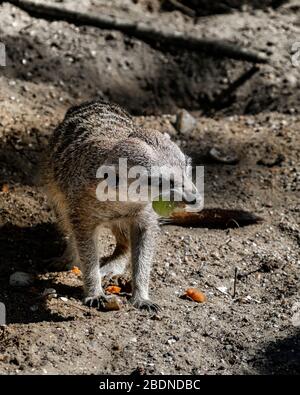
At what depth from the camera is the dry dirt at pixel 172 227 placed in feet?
12.3

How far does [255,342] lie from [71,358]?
0.95 m

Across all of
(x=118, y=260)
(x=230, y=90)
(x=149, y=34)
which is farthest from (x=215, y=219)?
(x=149, y=34)

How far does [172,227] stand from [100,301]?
3.37 feet

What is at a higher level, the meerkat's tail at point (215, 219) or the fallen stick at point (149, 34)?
the fallen stick at point (149, 34)

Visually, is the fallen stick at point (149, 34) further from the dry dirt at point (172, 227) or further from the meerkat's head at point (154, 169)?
the meerkat's head at point (154, 169)

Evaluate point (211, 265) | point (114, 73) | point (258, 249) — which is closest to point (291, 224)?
point (258, 249)

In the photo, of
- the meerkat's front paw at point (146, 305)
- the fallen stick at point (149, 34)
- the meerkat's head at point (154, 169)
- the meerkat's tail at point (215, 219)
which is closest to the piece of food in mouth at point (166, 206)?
the meerkat's head at point (154, 169)

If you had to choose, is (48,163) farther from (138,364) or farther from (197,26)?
(197,26)

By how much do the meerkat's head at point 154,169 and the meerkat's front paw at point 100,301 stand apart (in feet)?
2.16

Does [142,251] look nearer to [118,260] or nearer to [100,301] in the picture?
[100,301]

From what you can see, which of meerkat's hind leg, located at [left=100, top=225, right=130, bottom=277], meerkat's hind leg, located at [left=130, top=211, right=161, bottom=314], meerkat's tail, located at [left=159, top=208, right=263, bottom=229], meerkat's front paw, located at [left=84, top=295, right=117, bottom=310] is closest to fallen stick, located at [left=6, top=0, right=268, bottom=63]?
meerkat's tail, located at [left=159, top=208, right=263, bottom=229]

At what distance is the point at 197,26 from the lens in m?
6.96

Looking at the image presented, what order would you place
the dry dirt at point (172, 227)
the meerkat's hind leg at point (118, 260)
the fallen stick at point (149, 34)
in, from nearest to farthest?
the dry dirt at point (172, 227)
the meerkat's hind leg at point (118, 260)
the fallen stick at point (149, 34)

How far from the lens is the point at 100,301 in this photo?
4219 mm
